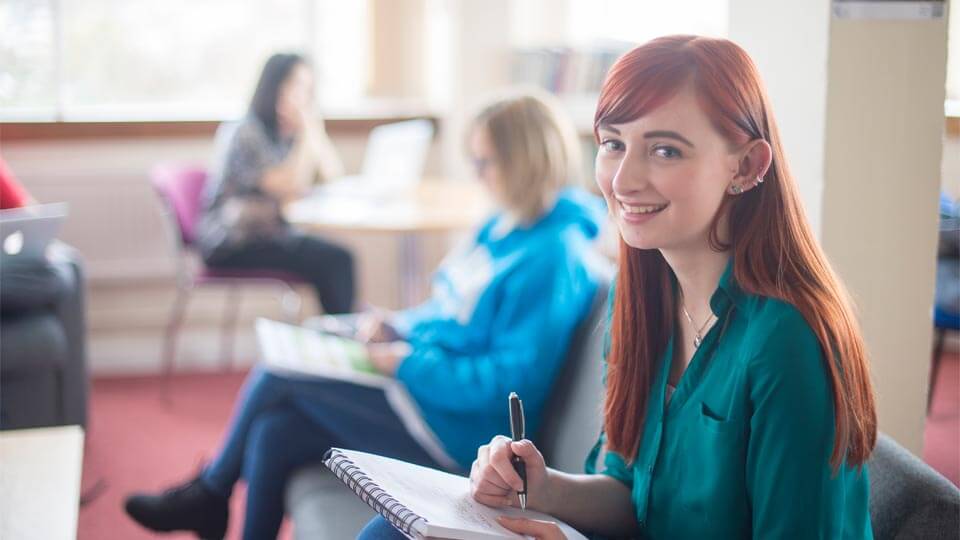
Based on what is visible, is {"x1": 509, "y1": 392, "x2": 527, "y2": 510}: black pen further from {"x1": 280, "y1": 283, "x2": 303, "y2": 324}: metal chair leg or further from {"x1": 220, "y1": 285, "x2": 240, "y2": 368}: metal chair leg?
{"x1": 220, "y1": 285, "x2": 240, "y2": 368}: metal chair leg

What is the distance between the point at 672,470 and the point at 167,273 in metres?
3.64

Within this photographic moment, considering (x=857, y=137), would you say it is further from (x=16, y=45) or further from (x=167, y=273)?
(x=16, y=45)

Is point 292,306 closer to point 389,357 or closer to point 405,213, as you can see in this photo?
point 405,213

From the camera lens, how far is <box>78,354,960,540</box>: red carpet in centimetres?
296

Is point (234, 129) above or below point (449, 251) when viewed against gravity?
above

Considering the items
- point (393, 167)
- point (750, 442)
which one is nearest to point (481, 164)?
point (750, 442)

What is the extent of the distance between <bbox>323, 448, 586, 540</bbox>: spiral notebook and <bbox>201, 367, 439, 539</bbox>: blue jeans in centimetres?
80

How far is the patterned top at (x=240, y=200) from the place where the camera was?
3.96 m

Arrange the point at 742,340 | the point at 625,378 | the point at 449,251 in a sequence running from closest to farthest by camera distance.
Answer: the point at 742,340 → the point at 625,378 → the point at 449,251

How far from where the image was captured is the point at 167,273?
15.2 feet

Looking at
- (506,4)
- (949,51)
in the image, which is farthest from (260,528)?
(506,4)

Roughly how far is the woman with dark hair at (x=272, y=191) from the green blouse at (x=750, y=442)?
2.79 meters

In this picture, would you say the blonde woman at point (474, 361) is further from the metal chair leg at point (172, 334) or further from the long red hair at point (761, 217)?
the metal chair leg at point (172, 334)

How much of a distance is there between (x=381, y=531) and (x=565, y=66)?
3.38 meters
